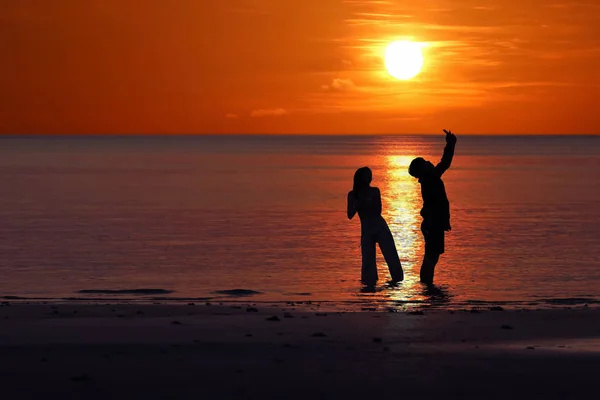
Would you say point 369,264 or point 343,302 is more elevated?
point 369,264

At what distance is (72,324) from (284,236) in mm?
14224

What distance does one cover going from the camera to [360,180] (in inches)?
644

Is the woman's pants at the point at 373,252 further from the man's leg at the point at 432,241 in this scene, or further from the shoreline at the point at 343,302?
the shoreline at the point at 343,302

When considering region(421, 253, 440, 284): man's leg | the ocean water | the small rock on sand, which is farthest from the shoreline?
the small rock on sand

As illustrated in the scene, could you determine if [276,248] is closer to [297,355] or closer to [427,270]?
[427,270]

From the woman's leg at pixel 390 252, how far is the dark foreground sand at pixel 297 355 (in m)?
3.83

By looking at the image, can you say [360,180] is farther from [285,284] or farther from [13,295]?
[13,295]

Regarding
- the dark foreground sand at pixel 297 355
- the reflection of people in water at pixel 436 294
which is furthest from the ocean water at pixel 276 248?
the dark foreground sand at pixel 297 355

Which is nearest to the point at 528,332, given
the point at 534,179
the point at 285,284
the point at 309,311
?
the point at 309,311

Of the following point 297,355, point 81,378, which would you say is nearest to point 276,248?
point 297,355

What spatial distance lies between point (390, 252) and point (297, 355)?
745cm

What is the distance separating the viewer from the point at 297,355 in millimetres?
9461

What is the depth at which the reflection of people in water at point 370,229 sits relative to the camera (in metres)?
16.5

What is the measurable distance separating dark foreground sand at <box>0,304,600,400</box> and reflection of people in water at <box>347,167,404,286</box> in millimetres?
3790
